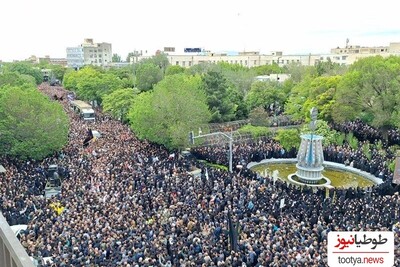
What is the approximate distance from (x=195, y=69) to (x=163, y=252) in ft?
155

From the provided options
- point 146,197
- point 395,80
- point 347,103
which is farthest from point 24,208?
point 395,80

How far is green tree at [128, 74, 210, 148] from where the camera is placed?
2548 centimetres

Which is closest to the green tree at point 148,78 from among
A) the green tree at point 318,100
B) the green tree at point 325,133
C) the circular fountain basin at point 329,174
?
the green tree at point 318,100

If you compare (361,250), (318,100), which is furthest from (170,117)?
(361,250)

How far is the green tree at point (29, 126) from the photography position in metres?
23.3

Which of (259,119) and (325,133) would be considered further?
(259,119)

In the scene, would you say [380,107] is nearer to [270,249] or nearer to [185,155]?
[185,155]

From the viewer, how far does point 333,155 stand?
25.1m

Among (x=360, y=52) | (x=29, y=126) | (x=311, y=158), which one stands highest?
(x=360, y=52)

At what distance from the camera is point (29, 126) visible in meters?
23.7

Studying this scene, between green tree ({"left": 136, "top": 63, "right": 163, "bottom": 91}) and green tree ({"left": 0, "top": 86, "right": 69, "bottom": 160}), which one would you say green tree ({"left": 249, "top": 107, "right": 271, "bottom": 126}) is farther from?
green tree ({"left": 136, "top": 63, "right": 163, "bottom": 91})

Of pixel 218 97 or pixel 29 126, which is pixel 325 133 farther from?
pixel 29 126

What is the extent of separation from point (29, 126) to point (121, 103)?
15319 mm

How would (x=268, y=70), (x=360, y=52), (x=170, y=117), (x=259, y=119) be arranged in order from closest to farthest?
(x=170, y=117), (x=259, y=119), (x=268, y=70), (x=360, y=52)
